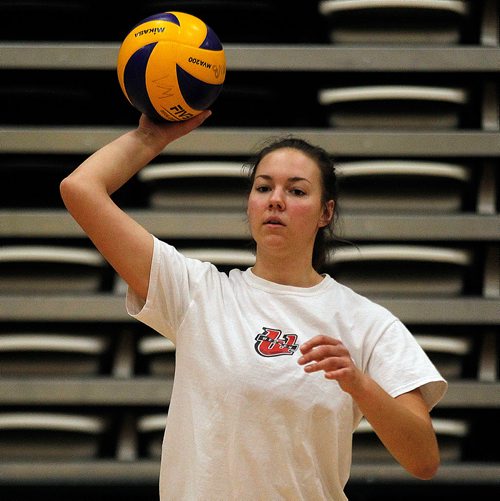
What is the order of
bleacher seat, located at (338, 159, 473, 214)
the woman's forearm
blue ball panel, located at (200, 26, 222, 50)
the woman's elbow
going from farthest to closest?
bleacher seat, located at (338, 159, 473, 214) < blue ball panel, located at (200, 26, 222, 50) < the woman's elbow < the woman's forearm

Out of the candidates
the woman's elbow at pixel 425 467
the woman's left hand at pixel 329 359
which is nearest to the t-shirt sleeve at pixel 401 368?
the woman's elbow at pixel 425 467

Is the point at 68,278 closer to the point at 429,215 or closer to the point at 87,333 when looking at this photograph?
the point at 87,333

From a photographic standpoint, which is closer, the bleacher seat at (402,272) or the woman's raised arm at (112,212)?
the woman's raised arm at (112,212)

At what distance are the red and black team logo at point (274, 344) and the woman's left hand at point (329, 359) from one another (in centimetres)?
20

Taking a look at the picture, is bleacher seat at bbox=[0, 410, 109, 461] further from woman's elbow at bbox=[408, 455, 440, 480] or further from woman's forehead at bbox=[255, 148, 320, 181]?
woman's elbow at bbox=[408, 455, 440, 480]

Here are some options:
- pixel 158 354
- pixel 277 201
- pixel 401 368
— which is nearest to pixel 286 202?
pixel 277 201

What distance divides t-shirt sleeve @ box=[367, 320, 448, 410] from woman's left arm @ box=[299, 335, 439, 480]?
25mm

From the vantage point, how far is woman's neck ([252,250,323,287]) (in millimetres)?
1714

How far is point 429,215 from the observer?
298 cm

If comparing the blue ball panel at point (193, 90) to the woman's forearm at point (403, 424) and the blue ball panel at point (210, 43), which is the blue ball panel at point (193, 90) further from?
the woman's forearm at point (403, 424)

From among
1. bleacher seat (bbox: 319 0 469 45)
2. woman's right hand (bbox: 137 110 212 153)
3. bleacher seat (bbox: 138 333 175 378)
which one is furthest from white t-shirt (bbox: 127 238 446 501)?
bleacher seat (bbox: 319 0 469 45)

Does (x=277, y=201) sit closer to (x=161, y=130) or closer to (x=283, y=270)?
(x=283, y=270)

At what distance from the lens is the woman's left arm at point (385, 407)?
1368mm

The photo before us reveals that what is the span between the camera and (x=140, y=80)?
68.3 inches
